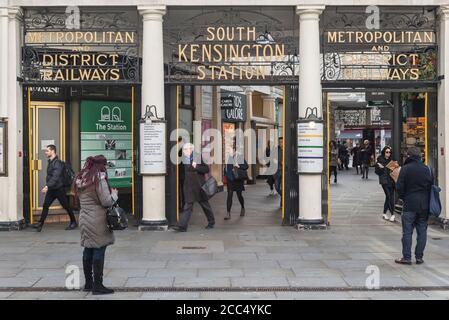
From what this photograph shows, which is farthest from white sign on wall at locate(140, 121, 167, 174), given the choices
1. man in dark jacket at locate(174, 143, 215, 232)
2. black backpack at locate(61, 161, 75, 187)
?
black backpack at locate(61, 161, 75, 187)

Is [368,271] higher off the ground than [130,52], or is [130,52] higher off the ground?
[130,52]

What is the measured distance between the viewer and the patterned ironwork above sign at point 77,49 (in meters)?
12.6

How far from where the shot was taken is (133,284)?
25.6ft

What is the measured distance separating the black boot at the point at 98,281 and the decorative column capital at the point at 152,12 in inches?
250

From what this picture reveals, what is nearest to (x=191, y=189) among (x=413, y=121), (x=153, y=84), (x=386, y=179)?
(x=153, y=84)

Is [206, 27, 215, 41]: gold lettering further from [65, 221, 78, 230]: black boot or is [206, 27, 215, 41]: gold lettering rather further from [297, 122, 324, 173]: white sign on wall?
[65, 221, 78, 230]: black boot

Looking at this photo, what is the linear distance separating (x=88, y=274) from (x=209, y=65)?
6.25 metres

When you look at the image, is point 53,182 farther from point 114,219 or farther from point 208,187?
point 114,219

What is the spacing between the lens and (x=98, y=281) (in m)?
7.37

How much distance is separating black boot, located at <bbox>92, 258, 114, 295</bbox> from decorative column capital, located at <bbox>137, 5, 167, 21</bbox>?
634cm

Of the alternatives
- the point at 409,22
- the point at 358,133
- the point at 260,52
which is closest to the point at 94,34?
the point at 260,52

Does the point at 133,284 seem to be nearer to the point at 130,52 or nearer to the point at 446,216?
the point at 130,52

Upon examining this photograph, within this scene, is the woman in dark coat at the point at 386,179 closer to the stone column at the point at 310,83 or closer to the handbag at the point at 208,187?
the stone column at the point at 310,83
